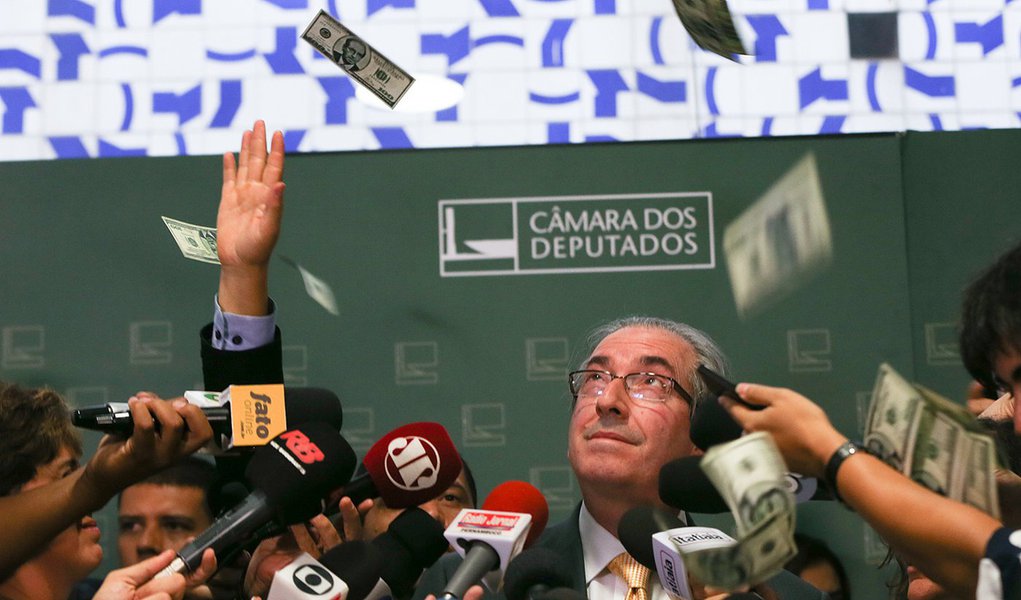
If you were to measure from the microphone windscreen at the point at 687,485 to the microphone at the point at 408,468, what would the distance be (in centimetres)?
39

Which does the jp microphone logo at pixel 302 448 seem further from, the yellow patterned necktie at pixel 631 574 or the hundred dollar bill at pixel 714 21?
the hundred dollar bill at pixel 714 21

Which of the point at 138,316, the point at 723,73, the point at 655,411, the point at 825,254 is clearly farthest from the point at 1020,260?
the point at 138,316

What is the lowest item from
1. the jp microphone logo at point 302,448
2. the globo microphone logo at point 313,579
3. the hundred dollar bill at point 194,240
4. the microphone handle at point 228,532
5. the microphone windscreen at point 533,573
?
the microphone windscreen at point 533,573

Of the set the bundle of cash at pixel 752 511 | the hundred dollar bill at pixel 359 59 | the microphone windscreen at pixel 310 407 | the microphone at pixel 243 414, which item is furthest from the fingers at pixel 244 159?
the bundle of cash at pixel 752 511

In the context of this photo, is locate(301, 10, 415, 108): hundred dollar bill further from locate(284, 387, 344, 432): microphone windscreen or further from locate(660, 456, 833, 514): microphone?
locate(660, 456, 833, 514): microphone

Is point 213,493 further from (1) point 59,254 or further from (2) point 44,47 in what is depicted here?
(2) point 44,47

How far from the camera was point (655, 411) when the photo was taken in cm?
266

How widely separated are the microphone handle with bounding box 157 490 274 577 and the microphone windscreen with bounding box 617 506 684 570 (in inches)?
24.4

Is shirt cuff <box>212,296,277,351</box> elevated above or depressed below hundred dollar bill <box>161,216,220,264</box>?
below

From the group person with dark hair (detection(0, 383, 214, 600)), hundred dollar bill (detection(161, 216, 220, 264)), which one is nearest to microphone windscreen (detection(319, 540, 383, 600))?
person with dark hair (detection(0, 383, 214, 600))

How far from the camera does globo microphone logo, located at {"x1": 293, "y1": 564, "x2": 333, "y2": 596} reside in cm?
189

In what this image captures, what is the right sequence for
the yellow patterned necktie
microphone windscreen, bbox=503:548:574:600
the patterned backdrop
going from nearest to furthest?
microphone windscreen, bbox=503:548:574:600
the yellow patterned necktie
the patterned backdrop

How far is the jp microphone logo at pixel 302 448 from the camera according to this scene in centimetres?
195

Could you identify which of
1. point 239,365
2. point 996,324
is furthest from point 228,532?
point 996,324
